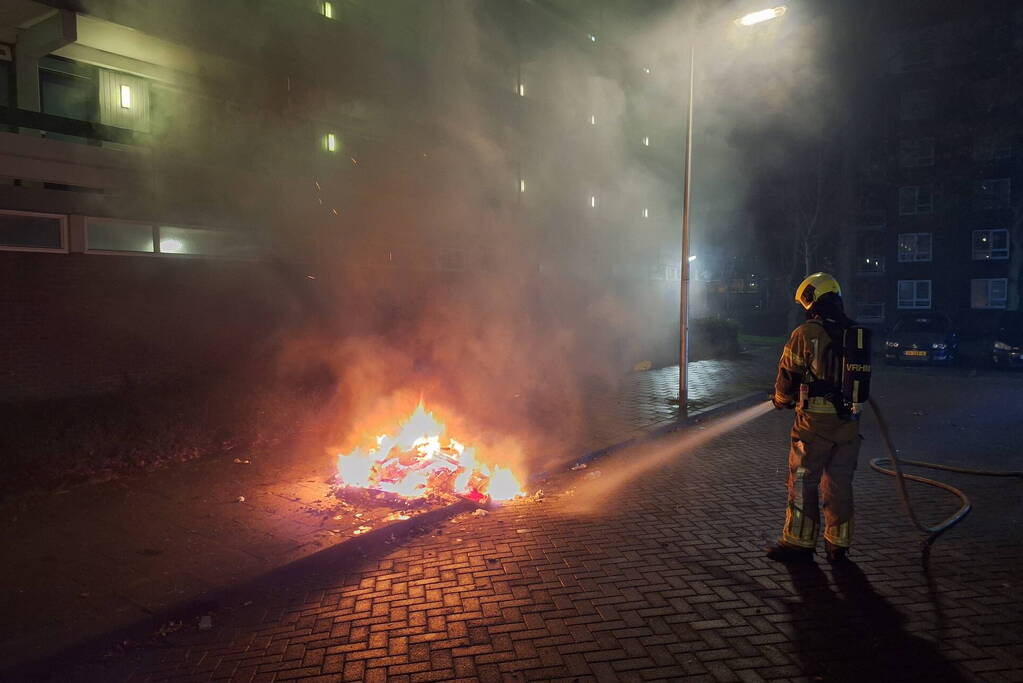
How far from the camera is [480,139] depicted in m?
8.20

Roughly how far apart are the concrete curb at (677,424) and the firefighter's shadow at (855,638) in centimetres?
265

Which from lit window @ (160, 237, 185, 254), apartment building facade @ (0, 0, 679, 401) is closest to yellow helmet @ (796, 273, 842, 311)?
apartment building facade @ (0, 0, 679, 401)

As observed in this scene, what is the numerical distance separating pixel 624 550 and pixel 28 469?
166 inches

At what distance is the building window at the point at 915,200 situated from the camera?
27.2 metres

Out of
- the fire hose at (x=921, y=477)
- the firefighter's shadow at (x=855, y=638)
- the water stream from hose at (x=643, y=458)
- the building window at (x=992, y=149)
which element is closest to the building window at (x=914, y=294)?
the building window at (x=992, y=149)

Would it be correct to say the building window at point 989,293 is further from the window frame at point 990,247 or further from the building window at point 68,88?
the building window at point 68,88

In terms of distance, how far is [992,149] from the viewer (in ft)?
82.9

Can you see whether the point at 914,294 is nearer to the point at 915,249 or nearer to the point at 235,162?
the point at 915,249

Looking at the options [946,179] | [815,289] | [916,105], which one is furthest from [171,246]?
[916,105]

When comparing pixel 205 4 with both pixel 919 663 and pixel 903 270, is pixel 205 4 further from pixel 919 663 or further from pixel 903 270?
pixel 903 270

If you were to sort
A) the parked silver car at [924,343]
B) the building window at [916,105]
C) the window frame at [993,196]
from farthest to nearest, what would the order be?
the building window at [916,105] < the window frame at [993,196] < the parked silver car at [924,343]

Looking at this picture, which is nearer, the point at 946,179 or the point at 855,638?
the point at 855,638

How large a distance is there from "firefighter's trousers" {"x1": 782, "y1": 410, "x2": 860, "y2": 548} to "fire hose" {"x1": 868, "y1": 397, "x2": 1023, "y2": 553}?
1.27 ft

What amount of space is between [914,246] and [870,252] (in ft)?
5.81
